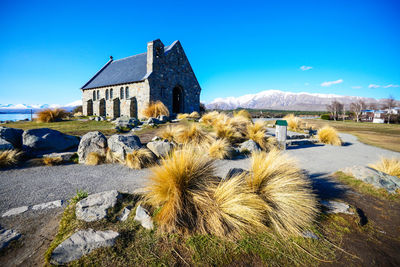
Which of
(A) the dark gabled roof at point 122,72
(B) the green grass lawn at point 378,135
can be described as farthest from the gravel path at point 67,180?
(A) the dark gabled roof at point 122,72

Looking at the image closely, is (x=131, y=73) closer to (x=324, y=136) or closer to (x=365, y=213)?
(x=324, y=136)

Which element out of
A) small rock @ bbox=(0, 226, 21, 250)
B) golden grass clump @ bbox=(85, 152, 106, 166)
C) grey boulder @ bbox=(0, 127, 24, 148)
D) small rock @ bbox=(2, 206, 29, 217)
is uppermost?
grey boulder @ bbox=(0, 127, 24, 148)

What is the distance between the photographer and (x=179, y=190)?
2.42 metres

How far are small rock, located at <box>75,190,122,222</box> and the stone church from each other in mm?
13472

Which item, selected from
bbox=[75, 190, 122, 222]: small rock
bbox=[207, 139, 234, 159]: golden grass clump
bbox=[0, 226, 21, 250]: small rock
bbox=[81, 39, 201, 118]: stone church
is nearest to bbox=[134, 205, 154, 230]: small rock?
bbox=[75, 190, 122, 222]: small rock

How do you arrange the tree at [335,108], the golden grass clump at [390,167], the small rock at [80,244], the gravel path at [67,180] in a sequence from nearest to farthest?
the small rock at [80,244]
the gravel path at [67,180]
the golden grass clump at [390,167]
the tree at [335,108]

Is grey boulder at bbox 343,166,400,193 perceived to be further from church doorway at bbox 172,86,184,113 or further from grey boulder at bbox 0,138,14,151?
church doorway at bbox 172,86,184,113

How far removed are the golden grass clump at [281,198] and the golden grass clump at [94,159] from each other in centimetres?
428

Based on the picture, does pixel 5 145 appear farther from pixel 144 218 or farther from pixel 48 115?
pixel 48 115

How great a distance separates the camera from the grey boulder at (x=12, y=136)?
5132 mm

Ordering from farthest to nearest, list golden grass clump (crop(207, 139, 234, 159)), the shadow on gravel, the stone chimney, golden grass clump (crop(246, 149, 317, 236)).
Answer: the stone chimney < golden grass clump (crop(207, 139, 234, 159)) < the shadow on gravel < golden grass clump (crop(246, 149, 317, 236))

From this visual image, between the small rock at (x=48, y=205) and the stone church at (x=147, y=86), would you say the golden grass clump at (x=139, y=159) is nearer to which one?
the small rock at (x=48, y=205)

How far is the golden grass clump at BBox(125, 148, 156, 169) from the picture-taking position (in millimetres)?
4734

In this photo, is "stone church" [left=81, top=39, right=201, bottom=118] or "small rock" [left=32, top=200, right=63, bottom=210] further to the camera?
"stone church" [left=81, top=39, right=201, bottom=118]
